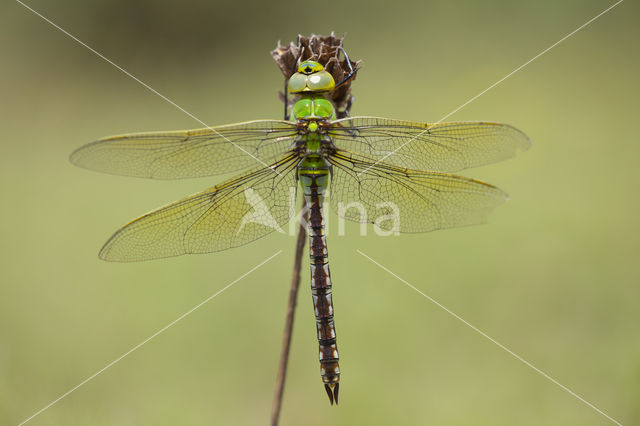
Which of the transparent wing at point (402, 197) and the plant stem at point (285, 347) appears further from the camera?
the transparent wing at point (402, 197)

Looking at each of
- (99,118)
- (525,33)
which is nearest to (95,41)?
(99,118)

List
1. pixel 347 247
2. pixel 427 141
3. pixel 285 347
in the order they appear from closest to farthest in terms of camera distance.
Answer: pixel 285 347, pixel 427 141, pixel 347 247

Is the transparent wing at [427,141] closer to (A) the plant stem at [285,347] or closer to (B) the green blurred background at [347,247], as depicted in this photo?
(A) the plant stem at [285,347]

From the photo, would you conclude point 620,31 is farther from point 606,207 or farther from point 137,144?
point 137,144

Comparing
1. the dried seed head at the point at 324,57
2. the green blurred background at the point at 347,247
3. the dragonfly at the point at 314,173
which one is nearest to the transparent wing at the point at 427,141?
the dragonfly at the point at 314,173

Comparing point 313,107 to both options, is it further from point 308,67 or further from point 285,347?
point 285,347

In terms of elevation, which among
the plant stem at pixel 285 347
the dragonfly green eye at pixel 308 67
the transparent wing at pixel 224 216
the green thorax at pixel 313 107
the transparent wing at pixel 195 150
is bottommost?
the plant stem at pixel 285 347

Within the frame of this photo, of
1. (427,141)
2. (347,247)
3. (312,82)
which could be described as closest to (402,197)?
(427,141)
